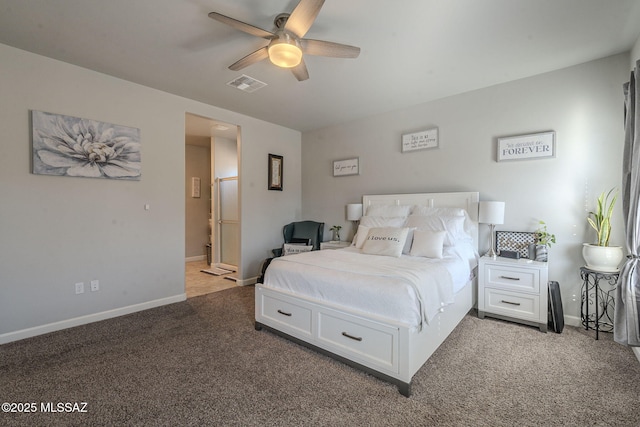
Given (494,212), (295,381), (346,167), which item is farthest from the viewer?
(346,167)

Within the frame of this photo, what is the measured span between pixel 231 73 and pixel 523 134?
328 centimetres

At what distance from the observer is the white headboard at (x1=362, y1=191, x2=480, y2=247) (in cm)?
338

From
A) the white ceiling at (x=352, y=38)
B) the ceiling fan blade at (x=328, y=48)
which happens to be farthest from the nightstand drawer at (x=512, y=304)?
the ceiling fan blade at (x=328, y=48)

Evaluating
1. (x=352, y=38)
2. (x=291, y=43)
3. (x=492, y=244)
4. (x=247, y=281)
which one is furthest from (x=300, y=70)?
(x=247, y=281)

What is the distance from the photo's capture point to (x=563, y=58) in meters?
2.72

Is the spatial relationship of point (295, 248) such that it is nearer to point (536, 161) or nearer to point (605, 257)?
point (536, 161)

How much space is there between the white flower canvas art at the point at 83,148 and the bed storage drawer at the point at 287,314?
2.20 meters

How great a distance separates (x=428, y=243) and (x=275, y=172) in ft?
9.59

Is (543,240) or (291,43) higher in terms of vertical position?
(291,43)

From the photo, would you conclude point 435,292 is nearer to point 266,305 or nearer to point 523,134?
point 266,305

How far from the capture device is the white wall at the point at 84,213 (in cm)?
257

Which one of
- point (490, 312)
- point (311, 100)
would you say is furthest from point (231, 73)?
point (490, 312)

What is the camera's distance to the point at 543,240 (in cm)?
297

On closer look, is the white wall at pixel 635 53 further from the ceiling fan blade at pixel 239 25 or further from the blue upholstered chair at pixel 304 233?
the blue upholstered chair at pixel 304 233
